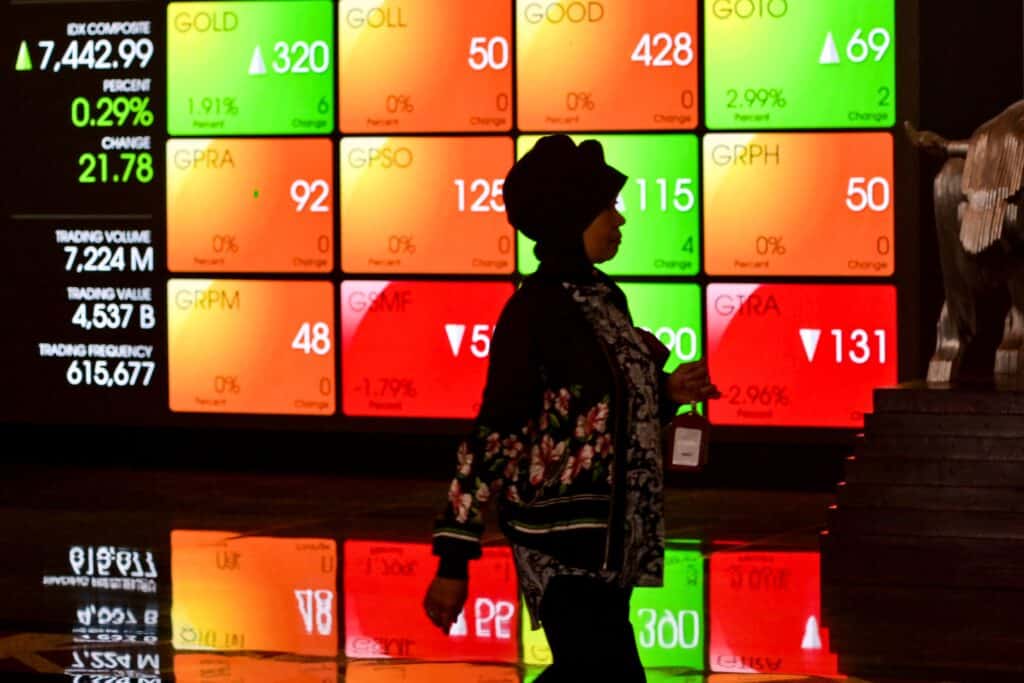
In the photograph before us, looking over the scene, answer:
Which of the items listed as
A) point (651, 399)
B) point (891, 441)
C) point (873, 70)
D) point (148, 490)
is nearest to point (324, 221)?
point (148, 490)

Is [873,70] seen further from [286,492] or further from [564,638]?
[564,638]

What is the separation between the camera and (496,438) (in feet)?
14.2

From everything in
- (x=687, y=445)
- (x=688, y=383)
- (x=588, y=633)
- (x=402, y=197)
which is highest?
(x=402, y=197)

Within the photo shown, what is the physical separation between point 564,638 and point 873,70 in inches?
267

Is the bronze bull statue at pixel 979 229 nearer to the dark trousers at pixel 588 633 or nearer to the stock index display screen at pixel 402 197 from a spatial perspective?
the stock index display screen at pixel 402 197

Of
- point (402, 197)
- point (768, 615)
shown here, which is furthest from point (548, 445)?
point (402, 197)

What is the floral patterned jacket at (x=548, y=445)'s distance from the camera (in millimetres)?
4301

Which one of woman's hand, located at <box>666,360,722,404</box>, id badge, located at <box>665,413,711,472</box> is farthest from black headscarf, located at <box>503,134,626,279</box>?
id badge, located at <box>665,413,711,472</box>

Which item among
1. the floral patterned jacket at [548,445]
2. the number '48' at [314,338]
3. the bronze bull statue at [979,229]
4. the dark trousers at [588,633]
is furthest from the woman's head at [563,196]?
the number '48' at [314,338]

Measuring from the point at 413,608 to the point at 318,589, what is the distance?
23.3 inches

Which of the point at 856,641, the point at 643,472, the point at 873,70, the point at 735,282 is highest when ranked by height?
the point at 873,70

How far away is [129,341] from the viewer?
11.9m

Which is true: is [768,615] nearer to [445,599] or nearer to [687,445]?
[687,445]

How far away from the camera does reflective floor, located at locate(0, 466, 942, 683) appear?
21.8 feet
